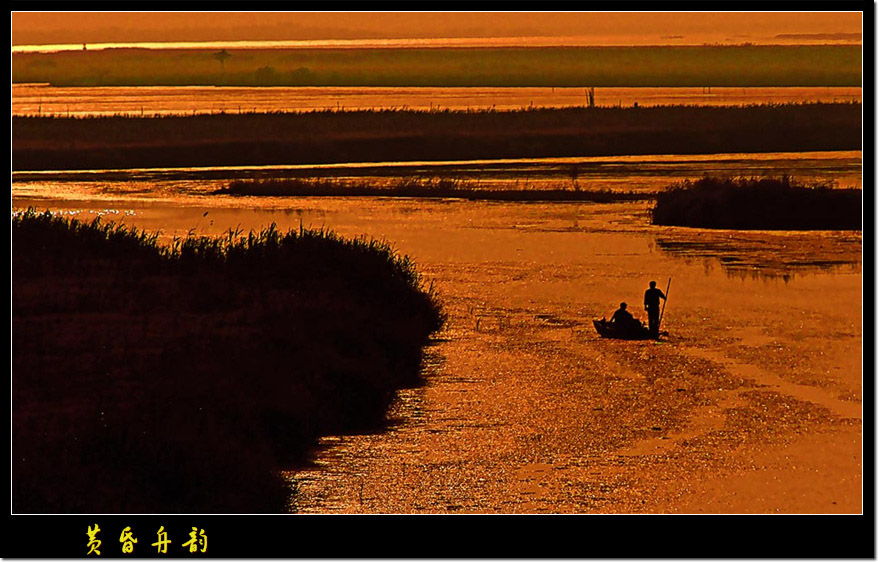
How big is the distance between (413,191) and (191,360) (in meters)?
38.2

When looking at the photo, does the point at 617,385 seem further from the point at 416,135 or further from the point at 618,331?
the point at 416,135

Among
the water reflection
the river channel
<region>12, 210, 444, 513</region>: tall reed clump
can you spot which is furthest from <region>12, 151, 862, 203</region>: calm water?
<region>12, 210, 444, 513</region>: tall reed clump

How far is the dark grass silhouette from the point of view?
186 ft

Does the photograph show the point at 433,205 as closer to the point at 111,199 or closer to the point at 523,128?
the point at 111,199

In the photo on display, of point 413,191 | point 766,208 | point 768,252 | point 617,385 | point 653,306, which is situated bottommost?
point 617,385

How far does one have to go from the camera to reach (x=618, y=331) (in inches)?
1093

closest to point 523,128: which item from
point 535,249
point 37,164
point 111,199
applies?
point 37,164

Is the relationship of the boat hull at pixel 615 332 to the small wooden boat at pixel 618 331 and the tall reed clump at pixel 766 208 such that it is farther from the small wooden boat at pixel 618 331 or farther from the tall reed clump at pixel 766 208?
the tall reed clump at pixel 766 208

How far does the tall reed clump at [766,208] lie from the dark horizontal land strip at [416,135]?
34499mm

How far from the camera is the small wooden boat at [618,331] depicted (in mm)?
27781

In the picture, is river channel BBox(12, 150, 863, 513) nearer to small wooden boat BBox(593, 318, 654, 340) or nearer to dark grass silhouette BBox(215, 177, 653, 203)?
small wooden boat BBox(593, 318, 654, 340)

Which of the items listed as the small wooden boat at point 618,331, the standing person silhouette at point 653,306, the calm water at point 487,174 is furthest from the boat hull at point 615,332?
the calm water at point 487,174

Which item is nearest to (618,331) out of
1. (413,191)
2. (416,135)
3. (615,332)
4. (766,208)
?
(615,332)

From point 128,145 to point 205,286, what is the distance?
60077 mm
